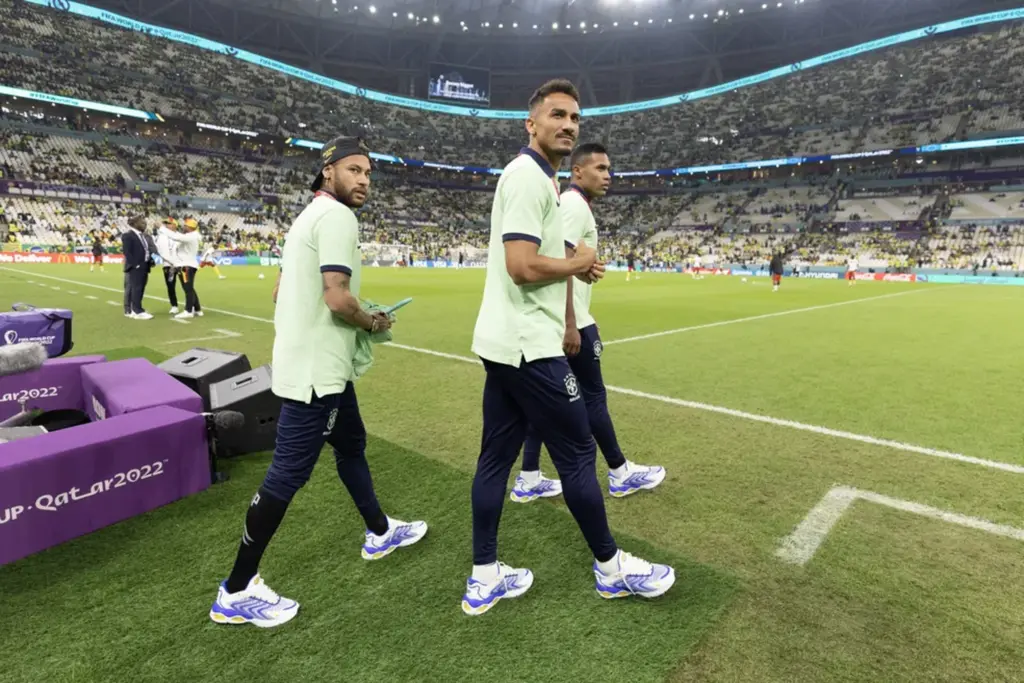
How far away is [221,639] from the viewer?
2.42 m

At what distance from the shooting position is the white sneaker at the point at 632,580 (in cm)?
267

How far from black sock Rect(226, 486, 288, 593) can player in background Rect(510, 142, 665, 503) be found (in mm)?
1625

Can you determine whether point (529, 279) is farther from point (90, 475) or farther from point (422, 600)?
point (90, 475)

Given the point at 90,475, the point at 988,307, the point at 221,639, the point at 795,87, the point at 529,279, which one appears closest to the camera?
the point at 529,279

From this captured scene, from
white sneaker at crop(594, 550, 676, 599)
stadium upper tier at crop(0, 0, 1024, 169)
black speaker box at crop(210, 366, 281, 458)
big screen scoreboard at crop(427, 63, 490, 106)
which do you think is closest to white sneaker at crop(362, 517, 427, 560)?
white sneaker at crop(594, 550, 676, 599)

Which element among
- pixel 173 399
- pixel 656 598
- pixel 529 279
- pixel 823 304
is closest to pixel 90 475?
pixel 173 399

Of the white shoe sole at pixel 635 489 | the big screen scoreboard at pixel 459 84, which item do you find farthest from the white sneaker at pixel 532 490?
the big screen scoreboard at pixel 459 84

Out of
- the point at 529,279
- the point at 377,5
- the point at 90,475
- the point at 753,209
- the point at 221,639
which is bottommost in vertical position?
the point at 221,639

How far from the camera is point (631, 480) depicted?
398 centimetres

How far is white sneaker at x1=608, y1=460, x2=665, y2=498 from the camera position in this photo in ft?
12.9

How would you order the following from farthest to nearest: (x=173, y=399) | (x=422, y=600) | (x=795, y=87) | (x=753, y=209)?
(x=795, y=87) < (x=753, y=209) < (x=173, y=399) < (x=422, y=600)

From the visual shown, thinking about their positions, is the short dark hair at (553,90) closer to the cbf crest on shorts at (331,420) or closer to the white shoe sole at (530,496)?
the cbf crest on shorts at (331,420)

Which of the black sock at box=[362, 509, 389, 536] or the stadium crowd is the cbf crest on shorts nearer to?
the black sock at box=[362, 509, 389, 536]

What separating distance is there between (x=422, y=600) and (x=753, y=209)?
6561 centimetres
